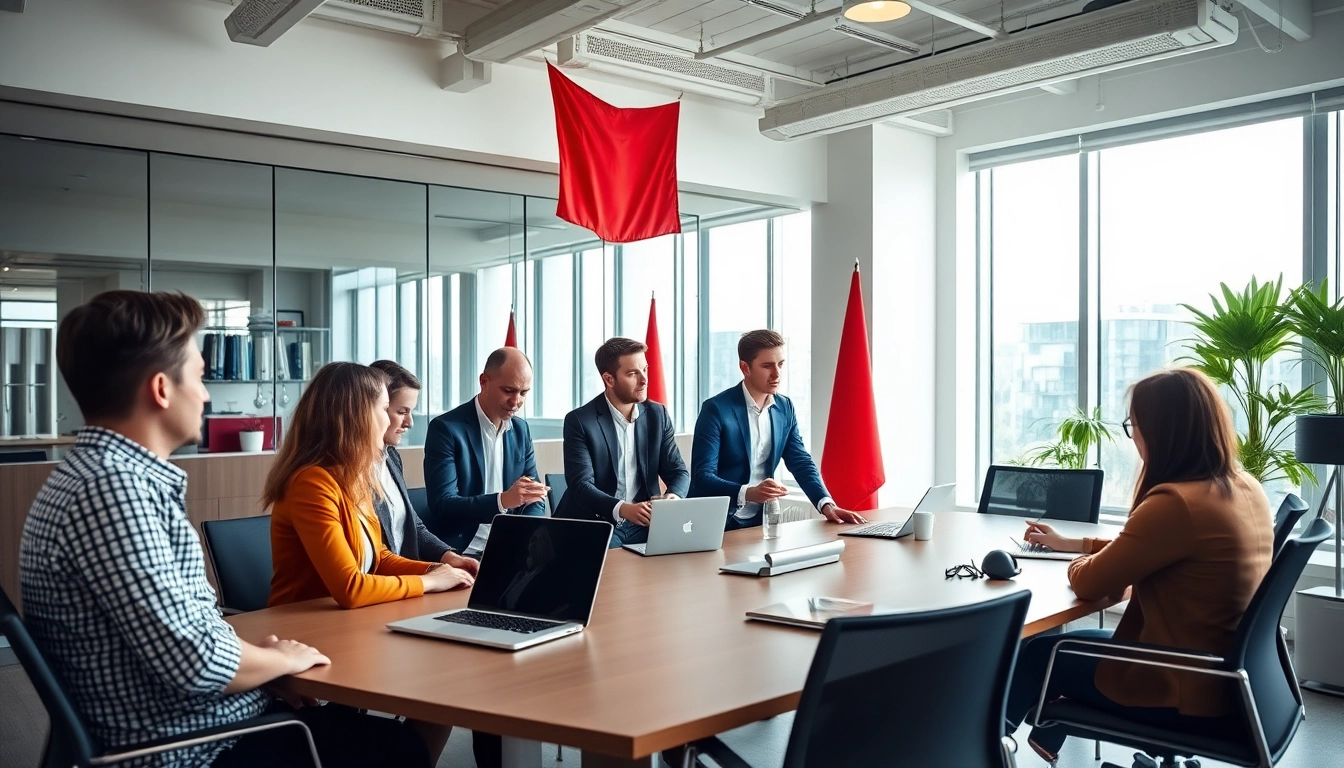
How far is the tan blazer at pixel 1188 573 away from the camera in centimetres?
263

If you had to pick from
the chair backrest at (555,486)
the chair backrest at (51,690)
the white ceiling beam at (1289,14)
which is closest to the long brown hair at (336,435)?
the chair backrest at (51,690)

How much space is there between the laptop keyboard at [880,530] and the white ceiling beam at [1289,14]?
3.18 meters

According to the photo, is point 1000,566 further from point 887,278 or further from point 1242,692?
point 887,278

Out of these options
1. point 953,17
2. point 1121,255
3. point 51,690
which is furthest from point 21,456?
point 1121,255

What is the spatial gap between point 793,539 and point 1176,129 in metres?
4.28

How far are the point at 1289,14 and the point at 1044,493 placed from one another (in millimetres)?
2999

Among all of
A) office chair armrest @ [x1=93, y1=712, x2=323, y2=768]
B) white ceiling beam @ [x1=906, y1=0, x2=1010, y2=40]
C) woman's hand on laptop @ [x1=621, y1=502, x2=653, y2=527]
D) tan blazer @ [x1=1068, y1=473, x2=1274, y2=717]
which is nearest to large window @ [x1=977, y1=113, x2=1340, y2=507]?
white ceiling beam @ [x1=906, y1=0, x2=1010, y2=40]

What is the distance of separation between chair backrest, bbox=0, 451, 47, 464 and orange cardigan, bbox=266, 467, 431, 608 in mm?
3146

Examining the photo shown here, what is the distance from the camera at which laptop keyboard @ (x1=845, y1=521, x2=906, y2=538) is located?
4.00 metres

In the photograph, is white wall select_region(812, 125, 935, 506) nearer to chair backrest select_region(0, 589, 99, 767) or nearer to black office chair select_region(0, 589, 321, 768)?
black office chair select_region(0, 589, 321, 768)

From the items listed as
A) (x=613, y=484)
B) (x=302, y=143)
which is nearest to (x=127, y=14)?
(x=302, y=143)

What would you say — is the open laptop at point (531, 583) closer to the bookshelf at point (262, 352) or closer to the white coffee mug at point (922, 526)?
the white coffee mug at point (922, 526)

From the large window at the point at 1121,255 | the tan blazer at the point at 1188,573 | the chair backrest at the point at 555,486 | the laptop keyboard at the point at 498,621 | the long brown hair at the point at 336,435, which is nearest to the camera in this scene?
the laptop keyboard at the point at 498,621

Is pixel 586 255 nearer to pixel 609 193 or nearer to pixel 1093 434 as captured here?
pixel 609 193
